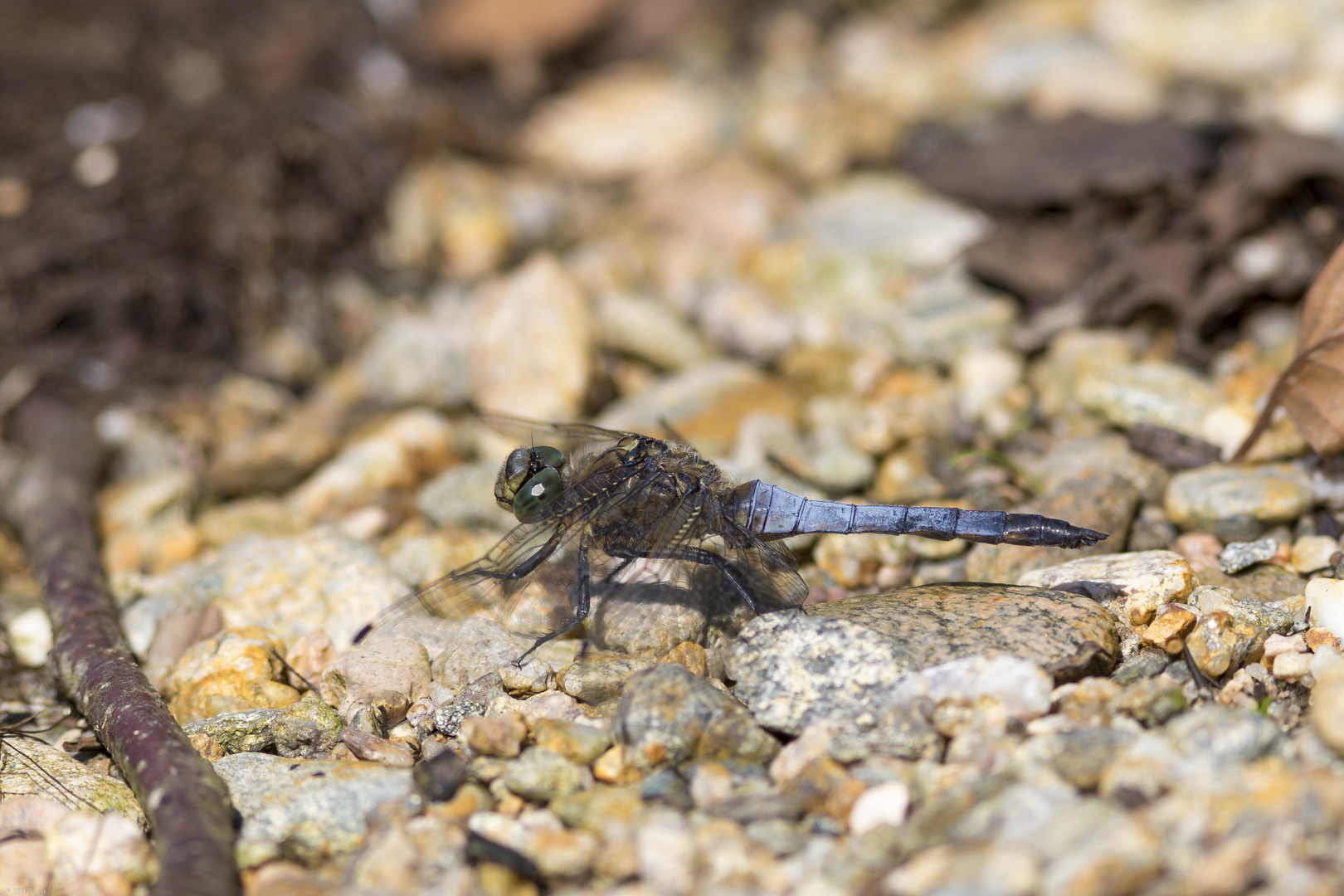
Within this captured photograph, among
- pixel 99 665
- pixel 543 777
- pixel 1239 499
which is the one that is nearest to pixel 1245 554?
pixel 1239 499

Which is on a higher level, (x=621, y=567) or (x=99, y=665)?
(x=621, y=567)

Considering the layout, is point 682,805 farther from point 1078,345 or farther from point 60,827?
point 1078,345

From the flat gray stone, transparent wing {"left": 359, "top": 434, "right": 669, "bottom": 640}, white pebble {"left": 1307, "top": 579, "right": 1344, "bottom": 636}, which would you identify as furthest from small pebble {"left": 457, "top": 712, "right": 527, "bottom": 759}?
white pebble {"left": 1307, "top": 579, "right": 1344, "bottom": 636}

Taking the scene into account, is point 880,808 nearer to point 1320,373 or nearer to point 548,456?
point 548,456

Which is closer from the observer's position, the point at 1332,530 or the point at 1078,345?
the point at 1332,530

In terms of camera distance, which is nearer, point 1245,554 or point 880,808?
point 880,808

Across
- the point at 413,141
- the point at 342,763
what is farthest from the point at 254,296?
the point at 342,763

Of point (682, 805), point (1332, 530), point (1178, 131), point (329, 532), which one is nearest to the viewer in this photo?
point (682, 805)
